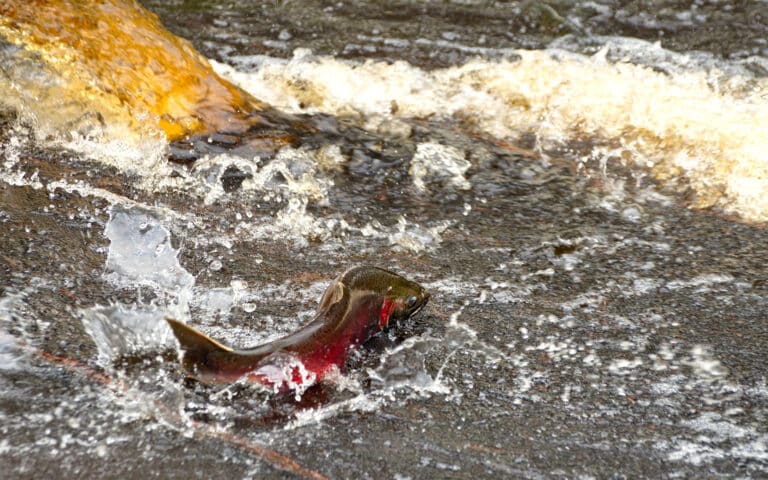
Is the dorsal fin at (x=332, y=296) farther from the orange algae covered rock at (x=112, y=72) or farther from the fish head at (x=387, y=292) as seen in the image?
the orange algae covered rock at (x=112, y=72)

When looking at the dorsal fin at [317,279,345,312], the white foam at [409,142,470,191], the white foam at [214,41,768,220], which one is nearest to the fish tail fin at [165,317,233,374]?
the dorsal fin at [317,279,345,312]

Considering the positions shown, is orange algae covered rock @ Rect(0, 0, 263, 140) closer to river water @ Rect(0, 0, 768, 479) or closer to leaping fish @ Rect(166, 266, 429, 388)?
river water @ Rect(0, 0, 768, 479)

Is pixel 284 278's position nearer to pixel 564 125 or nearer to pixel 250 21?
pixel 564 125

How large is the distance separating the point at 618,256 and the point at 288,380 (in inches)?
64.8

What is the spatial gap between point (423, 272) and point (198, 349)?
1.18m

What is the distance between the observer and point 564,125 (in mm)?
5285

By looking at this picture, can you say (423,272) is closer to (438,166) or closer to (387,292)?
(387,292)

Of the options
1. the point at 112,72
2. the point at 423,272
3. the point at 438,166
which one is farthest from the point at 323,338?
the point at 112,72

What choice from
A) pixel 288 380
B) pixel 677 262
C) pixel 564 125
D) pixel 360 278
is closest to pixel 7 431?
pixel 288 380

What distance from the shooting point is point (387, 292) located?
2.95m

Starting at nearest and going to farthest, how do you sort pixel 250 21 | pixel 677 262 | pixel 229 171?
pixel 677 262
pixel 229 171
pixel 250 21

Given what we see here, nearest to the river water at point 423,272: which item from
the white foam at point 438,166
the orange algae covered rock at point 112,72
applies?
the white foam at point 438,166

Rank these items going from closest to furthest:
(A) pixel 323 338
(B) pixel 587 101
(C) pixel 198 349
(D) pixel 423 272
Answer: (C) pixel 198 349
(A) pixel 323 338
(D) pixel 423 272
(B) pixel 587 101

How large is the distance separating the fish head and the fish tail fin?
1.87 feet
